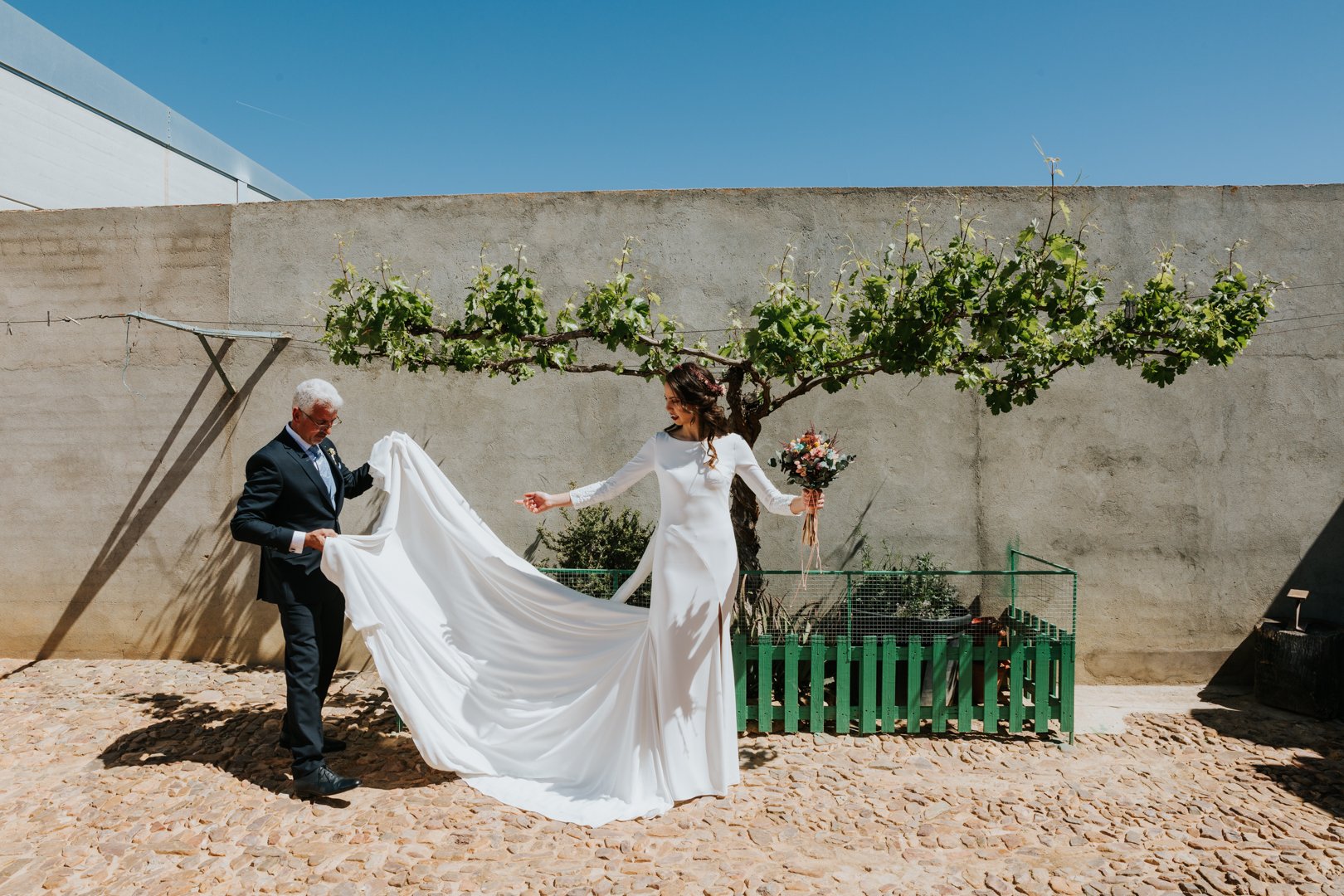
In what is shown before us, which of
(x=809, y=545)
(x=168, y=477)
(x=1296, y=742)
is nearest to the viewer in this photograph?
(x=809, y=545)

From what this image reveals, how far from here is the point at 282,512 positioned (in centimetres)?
444

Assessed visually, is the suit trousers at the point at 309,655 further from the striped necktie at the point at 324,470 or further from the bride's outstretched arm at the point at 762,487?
the bride's outstretched arm at the point at 762,487

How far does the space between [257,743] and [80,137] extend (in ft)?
32.0

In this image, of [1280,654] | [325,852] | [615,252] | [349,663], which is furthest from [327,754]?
[1280,654]

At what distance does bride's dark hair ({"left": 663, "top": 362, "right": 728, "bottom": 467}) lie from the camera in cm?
425

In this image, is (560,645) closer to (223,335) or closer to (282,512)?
(282,512)

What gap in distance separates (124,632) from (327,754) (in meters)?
3.41

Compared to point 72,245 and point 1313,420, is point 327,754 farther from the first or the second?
point 1313,420

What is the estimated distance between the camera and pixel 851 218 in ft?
22.0

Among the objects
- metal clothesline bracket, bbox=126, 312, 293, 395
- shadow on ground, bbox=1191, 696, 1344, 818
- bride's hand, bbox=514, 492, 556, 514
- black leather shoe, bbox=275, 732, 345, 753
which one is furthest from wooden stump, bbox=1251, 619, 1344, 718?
metal clothesline bracket, bbox=126, 312, 293, 395

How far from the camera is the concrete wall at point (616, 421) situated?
659 cm

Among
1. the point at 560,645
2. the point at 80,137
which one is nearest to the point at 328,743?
the point at 560,645

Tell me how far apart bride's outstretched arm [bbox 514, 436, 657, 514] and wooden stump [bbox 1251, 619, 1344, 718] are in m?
4.98

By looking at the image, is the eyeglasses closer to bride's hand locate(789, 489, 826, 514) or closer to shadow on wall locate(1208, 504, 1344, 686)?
bride's hand locate(789, 489, 826, 514)
